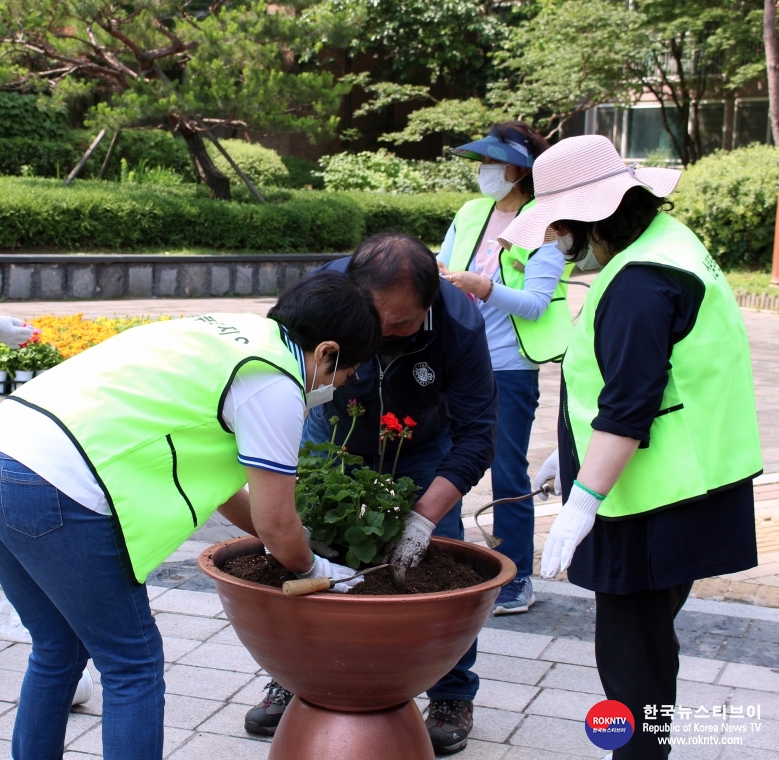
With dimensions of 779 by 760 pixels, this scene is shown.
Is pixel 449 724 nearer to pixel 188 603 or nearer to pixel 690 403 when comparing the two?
pixel 690 403

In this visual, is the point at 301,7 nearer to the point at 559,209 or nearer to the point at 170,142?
the point at 170,142

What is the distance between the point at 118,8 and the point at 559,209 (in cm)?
1200

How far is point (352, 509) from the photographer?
2.28 metres

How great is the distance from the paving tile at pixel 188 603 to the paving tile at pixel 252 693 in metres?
0.56

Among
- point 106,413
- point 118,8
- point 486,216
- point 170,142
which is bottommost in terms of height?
point 106,413

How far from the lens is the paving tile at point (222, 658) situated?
3248 mm

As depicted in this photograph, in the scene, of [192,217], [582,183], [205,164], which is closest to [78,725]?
[582,183]

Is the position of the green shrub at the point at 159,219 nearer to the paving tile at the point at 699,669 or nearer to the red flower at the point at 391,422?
the red flower at the point at 391,422

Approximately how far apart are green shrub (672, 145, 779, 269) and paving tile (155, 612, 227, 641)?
12792 millimetres

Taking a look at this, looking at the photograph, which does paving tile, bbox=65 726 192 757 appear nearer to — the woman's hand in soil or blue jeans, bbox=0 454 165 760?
blue jeans, bbox=0 454 165 760

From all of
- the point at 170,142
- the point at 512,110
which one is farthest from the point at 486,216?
the point at 512,110

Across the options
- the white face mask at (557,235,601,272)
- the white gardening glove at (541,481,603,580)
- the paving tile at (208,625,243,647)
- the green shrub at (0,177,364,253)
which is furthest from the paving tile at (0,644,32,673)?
the green shrub at (0,177,364,253)

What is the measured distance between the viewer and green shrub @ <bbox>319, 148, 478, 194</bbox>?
742 inches

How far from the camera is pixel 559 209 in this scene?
2.26 meters
